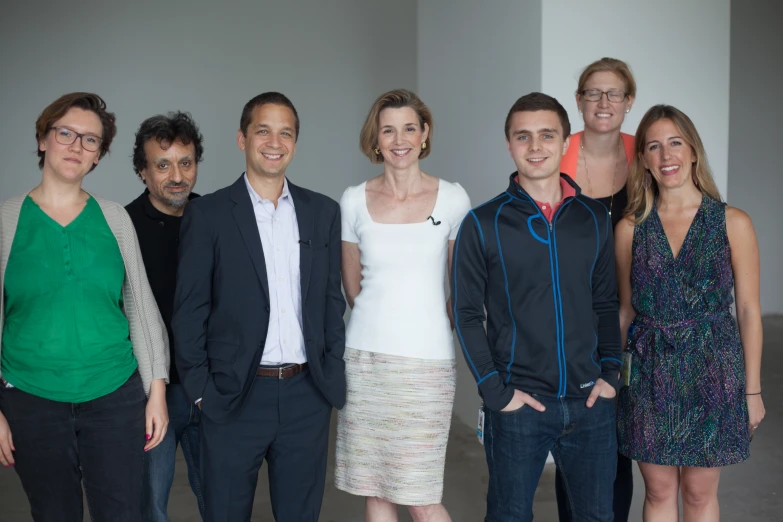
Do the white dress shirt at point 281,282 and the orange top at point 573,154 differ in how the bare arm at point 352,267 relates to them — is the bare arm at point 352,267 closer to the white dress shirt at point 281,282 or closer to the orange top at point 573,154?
the white dress shirt at point 281,282

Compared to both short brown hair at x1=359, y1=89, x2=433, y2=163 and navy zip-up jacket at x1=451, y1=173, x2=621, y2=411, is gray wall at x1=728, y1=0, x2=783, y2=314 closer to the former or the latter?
short brown hair at x1=359, y1=89, x2=433, y2=163

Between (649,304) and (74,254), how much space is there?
1.82 m

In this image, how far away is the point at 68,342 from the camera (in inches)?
81.3

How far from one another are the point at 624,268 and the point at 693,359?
387 mm

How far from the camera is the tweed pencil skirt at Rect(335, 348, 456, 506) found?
96.4 inches

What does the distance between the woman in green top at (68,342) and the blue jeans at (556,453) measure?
1.10 meters

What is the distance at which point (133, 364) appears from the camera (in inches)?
87.6

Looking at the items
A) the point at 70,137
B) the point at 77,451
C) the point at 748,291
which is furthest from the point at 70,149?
the point at 748,291

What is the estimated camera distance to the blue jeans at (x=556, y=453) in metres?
2.28

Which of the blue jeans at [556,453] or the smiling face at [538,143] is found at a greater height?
the smiling face at [538,143]

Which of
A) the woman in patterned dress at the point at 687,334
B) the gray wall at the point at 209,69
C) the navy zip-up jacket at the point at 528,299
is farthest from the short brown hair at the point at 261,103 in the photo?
the gray wall at the point at 209,69

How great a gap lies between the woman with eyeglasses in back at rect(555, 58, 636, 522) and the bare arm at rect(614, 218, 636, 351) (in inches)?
7.8

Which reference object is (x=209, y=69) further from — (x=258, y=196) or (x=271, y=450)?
(x=271, y=450)

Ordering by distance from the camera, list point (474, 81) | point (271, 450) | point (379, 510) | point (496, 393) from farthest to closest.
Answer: point (474, 81) < point (379, 510) < point (271, 450) < point (496, 393)
